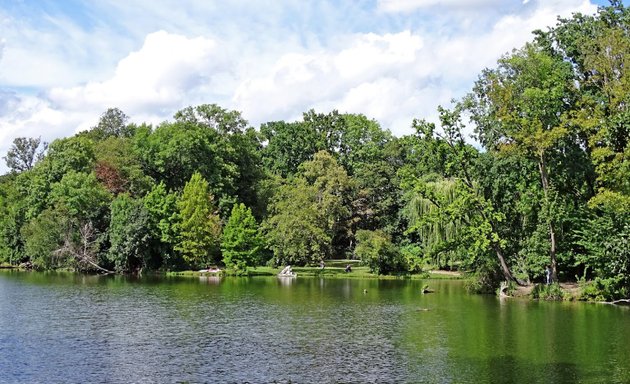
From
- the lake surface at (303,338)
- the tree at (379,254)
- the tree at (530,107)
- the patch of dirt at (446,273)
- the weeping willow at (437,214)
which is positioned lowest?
the lake surface at (303,338)

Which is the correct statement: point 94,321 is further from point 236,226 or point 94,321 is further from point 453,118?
point 236,226

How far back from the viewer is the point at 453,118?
4884 cm


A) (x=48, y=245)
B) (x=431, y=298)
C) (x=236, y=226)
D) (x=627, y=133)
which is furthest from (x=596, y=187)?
(x=48, y=245)

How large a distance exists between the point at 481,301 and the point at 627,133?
14.1 metres

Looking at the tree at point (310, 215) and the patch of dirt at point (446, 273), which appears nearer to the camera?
the patch of dirt at point (446, 273)

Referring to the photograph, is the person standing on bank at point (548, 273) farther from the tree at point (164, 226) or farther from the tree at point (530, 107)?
the tree at point (164, 226)

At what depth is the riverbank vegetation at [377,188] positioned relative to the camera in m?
46.2

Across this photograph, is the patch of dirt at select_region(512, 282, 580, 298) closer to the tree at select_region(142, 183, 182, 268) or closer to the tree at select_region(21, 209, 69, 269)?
the tree at select_region(142, 183, 182, 268)

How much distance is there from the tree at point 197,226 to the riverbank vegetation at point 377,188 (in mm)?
174

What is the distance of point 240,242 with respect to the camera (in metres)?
68.5

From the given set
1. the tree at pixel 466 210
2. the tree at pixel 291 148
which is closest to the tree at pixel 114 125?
the tree at pixel 291 148

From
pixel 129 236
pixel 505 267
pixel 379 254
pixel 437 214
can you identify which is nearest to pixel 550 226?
pixel 505 267

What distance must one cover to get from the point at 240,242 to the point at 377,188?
23759 mm

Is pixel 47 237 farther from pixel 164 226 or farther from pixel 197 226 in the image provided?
pixel 197 226
